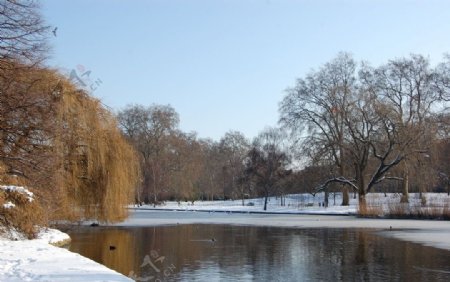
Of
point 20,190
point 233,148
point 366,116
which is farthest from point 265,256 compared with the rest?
point 233,148

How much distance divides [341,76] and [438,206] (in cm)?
1847

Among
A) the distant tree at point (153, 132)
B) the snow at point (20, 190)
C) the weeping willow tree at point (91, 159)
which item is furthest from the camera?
the distant tree at point (153, 132)

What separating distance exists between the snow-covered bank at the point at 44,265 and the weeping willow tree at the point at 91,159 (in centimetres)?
814

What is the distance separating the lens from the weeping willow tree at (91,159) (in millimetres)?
25141

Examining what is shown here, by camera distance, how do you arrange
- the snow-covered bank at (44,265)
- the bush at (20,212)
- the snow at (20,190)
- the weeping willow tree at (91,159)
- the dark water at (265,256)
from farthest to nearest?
the weeping willow tree at (91,159) → the bush at (20,212) → the snow at (20,190) → the dark water at (265,256) → the snow-covered bank at (44,265)

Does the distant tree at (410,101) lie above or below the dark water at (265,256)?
above

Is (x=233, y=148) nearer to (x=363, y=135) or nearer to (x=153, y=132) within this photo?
(x=153, y=132)

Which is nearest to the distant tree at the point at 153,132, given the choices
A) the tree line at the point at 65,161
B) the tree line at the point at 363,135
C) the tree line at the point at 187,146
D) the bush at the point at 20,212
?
the tree line at the point at 187,146

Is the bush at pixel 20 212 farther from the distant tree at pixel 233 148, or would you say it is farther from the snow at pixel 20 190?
the distant tree at pixel 233 148

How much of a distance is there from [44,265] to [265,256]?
26.3 feet

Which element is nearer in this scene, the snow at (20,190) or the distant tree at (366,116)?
the snow at (20,190)

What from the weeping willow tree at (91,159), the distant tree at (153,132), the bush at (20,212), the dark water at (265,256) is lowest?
the dark water at (265,256)

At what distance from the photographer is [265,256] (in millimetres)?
18438

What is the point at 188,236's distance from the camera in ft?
85.7
